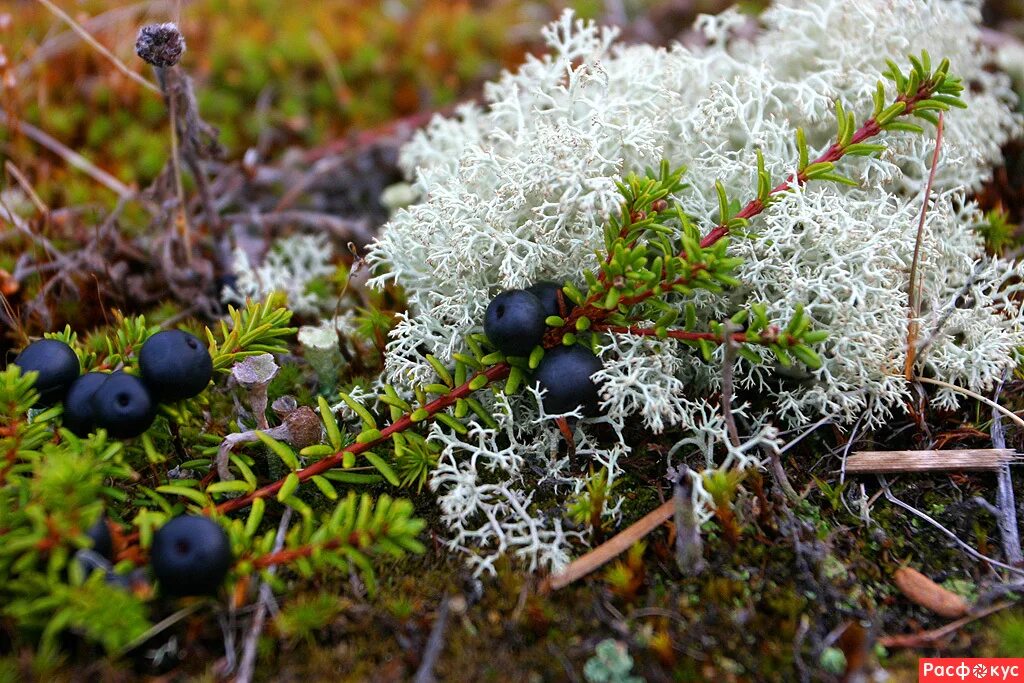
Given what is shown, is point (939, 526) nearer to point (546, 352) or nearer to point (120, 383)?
point (546, 352)

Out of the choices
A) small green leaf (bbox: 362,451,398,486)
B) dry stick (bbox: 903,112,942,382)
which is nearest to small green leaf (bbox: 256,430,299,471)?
small green leaf (bbox: 362,451,398,486)

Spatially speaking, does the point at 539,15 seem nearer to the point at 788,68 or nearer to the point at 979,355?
the point at 788,68

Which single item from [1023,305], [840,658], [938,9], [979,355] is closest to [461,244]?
[840,658]

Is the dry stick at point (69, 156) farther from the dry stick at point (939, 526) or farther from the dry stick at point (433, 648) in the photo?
the dry stick at point (939, 526)

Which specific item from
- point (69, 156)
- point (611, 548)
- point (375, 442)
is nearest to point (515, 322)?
point (375, 442)

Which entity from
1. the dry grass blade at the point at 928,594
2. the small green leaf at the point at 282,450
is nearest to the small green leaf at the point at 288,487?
the small green leaf at the point at 282,450

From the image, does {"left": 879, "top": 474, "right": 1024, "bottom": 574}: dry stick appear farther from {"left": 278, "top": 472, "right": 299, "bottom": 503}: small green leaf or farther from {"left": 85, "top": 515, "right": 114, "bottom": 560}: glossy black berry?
{"left": 85, "top": 515, "right": 114, "bottom": 560}: glossy black berry
